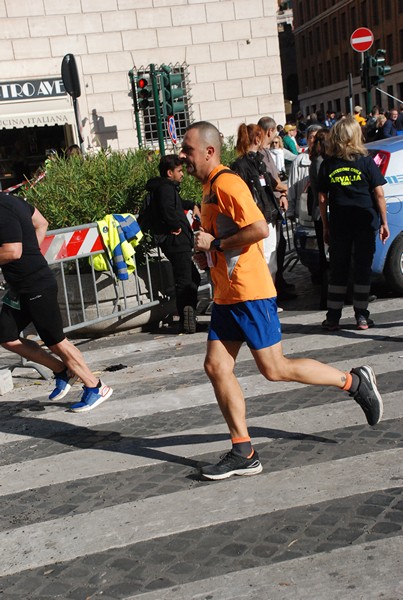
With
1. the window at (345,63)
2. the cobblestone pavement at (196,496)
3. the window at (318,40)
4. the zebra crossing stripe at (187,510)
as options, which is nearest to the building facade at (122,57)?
the cobblestone pavement at (196,496)

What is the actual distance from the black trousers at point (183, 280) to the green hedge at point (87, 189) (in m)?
0.94

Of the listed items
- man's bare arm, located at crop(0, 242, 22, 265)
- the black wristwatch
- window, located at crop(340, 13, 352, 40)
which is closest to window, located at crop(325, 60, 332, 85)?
window, located at crop(340, 13, 352, 40)

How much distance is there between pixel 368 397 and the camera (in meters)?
5.22

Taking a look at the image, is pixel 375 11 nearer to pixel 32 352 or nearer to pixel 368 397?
pixel 32 352

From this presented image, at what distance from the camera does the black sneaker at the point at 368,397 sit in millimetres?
5219

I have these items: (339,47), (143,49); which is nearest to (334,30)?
(339,47)

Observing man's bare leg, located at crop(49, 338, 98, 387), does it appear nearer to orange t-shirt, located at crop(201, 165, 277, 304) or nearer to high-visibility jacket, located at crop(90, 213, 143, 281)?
orange t-shirt, located at crop(201, 165, 277, 304)

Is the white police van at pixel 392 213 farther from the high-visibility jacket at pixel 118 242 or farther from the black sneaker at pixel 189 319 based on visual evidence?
→ the high-visibility jacket at pixel 118 242

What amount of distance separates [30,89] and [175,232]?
15.5 meters

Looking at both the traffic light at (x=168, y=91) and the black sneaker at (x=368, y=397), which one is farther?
the traffic light at (x=168, y=91)

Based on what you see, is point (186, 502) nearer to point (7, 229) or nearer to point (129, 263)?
point (7, 229)

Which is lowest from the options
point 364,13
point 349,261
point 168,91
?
point 349,261

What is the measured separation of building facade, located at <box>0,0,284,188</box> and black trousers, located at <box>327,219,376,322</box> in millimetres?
15833

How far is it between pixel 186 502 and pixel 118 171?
5546mm
